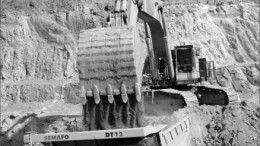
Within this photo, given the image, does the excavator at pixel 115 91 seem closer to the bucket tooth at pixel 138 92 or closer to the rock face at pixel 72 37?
the bucket tooth at pixel 138 92

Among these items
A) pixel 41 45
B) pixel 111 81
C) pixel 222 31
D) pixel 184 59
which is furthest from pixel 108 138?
pixel 222 31

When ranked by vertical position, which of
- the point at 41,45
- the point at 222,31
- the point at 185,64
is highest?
the point at 222,31

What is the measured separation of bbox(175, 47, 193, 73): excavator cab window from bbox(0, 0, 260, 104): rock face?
24.8 ft

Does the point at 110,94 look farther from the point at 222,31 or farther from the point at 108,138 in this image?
the point at 222,31

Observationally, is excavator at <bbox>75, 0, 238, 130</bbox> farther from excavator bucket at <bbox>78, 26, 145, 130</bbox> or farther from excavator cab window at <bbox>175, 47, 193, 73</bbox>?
excavator cab window at <bbox>175, 47, 193, 73</bbox>

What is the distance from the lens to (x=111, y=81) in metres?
8.01

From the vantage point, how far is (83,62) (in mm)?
8016

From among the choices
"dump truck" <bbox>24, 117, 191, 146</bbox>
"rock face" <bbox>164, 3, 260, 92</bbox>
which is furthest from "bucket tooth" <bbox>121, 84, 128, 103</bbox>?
"rock face" <bbox>164, 3, 260, 92</bbox>

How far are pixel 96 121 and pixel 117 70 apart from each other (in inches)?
37.8

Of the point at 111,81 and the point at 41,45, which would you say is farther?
the point at 41,45

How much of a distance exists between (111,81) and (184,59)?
23.6 ft

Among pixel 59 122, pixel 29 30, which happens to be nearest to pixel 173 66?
pixel 59 122

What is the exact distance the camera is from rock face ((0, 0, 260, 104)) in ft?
73.8

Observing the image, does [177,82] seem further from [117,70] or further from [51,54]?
[51,54]
